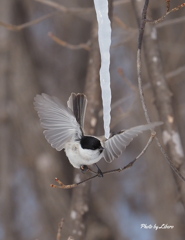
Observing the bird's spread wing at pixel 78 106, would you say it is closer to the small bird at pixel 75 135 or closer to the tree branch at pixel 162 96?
the small bird at pixel 75 135

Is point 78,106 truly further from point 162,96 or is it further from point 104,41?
point 162,96

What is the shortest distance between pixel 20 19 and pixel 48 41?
25cm

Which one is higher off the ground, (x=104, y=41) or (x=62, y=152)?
(x=104, y=41)

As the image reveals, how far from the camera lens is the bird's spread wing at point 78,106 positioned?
111 cm

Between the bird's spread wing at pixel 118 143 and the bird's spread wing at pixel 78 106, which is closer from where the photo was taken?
the bird's spread wing at pixel 118 143

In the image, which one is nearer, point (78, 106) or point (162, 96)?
point (78, 106)

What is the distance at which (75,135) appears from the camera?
1.12 meters

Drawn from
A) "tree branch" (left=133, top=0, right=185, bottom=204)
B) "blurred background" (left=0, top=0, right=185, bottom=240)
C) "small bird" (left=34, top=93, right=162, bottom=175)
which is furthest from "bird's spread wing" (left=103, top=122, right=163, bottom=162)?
"blurred background" (left=0, top=0, right=185, bottom=240)

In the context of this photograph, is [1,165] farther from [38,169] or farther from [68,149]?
[68,149]

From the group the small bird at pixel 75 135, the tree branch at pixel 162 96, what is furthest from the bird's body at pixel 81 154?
the tree branch at pixel 162 96

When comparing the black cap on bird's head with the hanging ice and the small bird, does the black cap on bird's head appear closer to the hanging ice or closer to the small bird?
the small bird

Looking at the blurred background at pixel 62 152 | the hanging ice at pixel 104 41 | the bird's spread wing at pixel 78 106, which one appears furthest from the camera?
the blurred background at pixel 62 152

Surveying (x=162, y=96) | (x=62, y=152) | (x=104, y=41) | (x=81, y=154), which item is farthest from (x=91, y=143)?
(x=62, y=152)

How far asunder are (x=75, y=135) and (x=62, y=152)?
1689 mm
